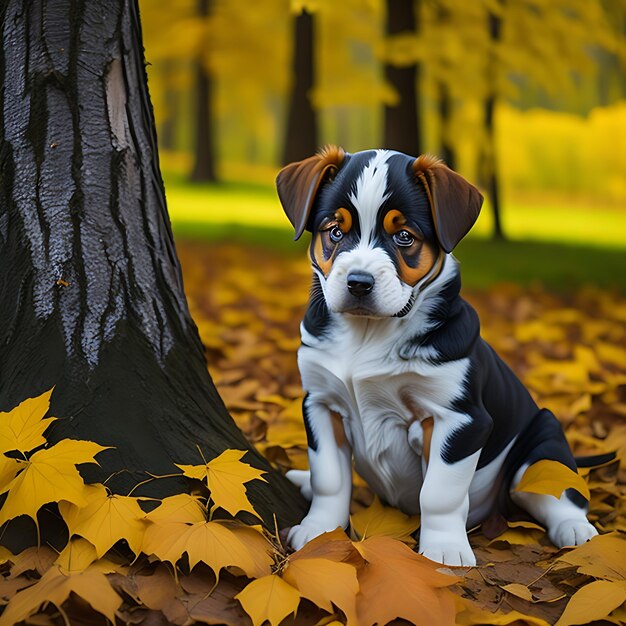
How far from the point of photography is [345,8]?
9.18m

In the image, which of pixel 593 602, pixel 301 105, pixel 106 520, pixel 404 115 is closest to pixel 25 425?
pixel 106 520

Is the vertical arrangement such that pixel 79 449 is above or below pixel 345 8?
below

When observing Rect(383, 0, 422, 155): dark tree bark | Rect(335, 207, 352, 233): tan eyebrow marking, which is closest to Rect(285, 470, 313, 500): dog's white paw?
Rect(335, 207, 352, 233): tan eyebrow marking

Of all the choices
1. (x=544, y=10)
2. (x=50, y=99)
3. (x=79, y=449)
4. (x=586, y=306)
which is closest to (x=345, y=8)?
(x=544, y=10)

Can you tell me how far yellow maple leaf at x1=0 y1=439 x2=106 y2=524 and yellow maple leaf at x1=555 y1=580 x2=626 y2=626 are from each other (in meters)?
1.53

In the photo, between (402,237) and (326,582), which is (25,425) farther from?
(402,237)

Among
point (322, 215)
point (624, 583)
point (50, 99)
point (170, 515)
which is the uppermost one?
point (50, 99)

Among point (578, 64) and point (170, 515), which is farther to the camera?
A: point (578, 64)

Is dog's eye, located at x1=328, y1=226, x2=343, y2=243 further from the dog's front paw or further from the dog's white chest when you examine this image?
the dog's front paw

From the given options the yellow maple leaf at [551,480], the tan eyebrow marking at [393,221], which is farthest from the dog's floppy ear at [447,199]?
the yellow maple leaf at [551,480]

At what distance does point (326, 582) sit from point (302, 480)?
1074 millimetres

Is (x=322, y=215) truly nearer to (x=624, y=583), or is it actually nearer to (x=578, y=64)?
(x=624, y=583)

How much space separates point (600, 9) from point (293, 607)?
935 cm

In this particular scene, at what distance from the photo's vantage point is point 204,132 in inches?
613
